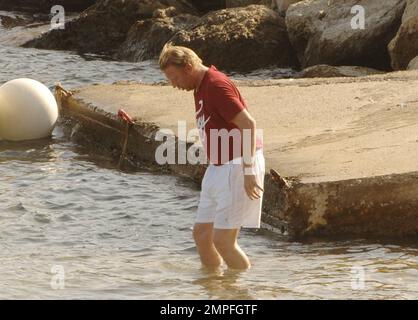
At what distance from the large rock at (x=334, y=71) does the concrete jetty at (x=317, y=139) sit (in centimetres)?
283

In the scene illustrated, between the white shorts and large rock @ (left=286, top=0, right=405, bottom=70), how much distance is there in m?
10.9

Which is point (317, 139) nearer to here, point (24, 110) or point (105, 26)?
point (24, 110)

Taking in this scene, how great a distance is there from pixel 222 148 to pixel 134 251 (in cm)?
222

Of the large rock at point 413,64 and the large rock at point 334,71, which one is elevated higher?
the large rock at point 413,64

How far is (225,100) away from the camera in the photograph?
7.39 metres

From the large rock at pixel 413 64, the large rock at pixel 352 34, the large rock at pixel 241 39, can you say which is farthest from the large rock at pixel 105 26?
the large rock at pixel 413 64

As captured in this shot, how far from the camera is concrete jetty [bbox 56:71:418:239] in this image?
364 inches

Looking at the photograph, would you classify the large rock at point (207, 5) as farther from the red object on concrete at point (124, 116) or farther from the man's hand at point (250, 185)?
the man's hand at point (250, 185)

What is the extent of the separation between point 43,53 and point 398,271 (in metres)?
15.5

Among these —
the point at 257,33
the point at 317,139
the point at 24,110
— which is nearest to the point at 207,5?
the point at 257,33

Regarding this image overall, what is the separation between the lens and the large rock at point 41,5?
27.9 m

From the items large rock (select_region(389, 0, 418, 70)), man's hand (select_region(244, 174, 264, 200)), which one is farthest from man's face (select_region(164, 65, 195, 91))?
large rock (select_region(389, 0, 418, 70))

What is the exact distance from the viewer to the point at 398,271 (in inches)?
333
